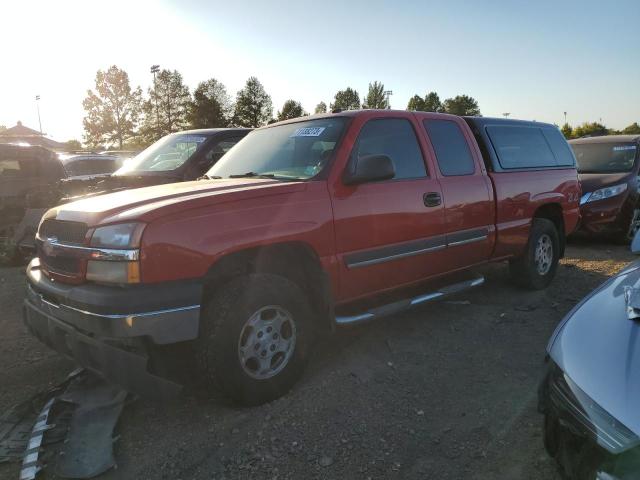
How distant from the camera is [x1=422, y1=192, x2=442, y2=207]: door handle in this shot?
4.09 meters

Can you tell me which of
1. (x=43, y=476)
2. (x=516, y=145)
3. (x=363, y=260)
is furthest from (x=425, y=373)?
(x=516, y=145)

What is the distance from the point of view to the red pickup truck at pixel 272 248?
2.71 metres

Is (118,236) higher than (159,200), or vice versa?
(159,200)

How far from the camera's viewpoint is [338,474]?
2.55 m

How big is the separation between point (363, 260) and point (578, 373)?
1.90 meters

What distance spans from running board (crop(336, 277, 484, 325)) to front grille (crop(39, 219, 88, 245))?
1.75 m

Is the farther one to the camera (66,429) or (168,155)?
(168,155)

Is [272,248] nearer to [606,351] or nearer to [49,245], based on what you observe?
[49,245]

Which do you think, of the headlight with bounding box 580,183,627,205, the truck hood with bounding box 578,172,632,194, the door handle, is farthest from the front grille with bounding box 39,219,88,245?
the headlight with bounding box 580,183,627,205

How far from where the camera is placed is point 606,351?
193 centimetres

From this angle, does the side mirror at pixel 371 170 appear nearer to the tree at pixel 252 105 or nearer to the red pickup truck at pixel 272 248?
the red pickup truck at pixel 272 248

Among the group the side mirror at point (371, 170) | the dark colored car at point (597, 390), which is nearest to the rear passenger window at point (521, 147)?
the side mirror at point (371, 170)

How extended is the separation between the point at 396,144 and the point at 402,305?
134 centimetres

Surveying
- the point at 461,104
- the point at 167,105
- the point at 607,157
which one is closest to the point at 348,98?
the point at 461,104
